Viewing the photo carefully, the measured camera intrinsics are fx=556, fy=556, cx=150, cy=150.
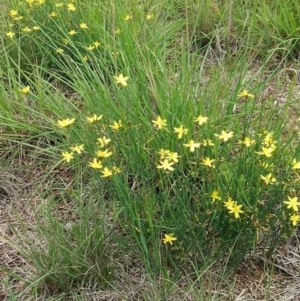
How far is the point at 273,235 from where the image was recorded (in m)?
1.75

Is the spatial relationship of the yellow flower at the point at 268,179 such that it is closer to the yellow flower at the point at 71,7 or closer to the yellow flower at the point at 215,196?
the yellow flower at the point at 215,196

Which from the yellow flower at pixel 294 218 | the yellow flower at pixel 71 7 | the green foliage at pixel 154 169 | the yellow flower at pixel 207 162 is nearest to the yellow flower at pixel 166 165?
the green foliage at pixel 154 169

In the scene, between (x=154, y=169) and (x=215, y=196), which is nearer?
(x=215, y=196)

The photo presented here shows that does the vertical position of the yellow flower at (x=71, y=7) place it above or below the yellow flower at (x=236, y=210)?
above

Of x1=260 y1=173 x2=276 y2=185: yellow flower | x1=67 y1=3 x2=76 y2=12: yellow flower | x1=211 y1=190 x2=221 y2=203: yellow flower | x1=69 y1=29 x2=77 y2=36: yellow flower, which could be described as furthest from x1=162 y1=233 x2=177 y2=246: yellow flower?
x1=67 y1=3 x2=76 y2=12: yellow flower

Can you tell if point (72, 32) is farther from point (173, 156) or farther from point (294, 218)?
point (294, 218)

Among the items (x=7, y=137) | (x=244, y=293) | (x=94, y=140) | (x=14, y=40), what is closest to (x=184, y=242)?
(x=244, y=293)

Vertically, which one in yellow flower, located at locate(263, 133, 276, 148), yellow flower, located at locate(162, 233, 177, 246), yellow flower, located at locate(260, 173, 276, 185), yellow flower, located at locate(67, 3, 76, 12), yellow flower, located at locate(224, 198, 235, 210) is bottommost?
yellow flower, located at locate(162, 233, 177, 246)

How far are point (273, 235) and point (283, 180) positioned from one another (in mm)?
194

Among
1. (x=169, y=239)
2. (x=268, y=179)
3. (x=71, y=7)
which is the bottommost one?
(x=169, y=239)

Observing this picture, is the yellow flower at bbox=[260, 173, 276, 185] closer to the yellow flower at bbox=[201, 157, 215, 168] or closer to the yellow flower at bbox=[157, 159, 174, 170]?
the yellow flower at bbox=[201, 157, 215, 168]

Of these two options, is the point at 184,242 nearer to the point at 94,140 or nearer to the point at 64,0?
the point at 94,140

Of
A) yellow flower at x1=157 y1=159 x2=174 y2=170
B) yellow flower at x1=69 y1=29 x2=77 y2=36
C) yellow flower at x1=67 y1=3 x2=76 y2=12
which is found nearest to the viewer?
yellow flower at x1=157 y1=159 x2=174 y2=170

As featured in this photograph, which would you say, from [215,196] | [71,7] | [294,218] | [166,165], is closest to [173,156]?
[166,165]
